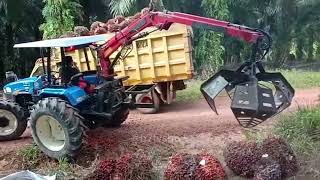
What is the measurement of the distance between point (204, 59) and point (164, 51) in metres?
7.68

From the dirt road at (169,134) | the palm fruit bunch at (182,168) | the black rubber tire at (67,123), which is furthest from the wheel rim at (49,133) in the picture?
the palm fruit bunch at (182,168)

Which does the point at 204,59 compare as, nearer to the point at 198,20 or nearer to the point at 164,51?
the point at 164,51

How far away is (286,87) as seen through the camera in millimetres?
7168

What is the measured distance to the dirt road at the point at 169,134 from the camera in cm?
783

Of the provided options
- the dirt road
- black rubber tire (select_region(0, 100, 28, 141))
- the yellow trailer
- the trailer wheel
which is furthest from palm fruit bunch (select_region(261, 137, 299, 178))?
the trailer wheel

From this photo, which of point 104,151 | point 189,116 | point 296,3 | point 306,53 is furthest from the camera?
point 306,53

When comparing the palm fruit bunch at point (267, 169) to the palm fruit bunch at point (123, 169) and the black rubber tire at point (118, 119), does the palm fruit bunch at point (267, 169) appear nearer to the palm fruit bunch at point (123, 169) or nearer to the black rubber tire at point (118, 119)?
the palm fruit bunch at point (123, 169)

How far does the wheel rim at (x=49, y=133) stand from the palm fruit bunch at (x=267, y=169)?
10.3 ft

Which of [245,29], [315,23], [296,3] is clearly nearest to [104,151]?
[245,29]

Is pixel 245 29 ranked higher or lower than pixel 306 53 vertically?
higher

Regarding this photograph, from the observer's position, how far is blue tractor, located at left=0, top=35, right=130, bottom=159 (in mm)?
7359

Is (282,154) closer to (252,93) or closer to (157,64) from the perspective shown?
(252,93)

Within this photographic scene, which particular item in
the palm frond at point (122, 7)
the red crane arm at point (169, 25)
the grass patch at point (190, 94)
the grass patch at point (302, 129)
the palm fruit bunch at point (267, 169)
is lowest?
the grass patch at point (190, 94)

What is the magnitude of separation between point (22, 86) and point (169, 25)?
9.85 ft
